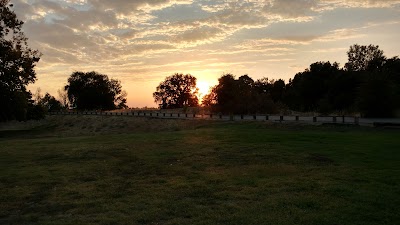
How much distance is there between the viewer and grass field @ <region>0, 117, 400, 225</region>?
7.72m

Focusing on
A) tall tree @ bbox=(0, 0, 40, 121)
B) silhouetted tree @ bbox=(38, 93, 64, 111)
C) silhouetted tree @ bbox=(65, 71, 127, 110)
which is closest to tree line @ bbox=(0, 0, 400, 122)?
tall tree @ bbox=(0, 0, 40, 121)

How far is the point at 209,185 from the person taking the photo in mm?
10438

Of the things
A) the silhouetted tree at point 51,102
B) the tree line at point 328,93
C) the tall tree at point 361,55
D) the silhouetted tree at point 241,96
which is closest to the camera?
the tree line at point 328,93

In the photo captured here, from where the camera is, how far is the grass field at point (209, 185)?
7.72m

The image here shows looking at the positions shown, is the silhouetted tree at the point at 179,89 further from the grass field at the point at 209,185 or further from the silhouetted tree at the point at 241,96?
the grass field at the point at 209,185

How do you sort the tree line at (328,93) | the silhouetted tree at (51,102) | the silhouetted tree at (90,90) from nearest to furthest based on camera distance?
the tree line at (328,93)
the silhouetted tree at (90,90)
the silhouetted tree at (51,102)

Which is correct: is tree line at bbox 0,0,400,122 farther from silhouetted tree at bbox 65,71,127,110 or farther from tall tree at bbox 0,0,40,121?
silhouetted tree at bbox 65,71,127,110

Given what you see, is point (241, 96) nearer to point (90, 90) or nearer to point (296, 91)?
point (296, 91)

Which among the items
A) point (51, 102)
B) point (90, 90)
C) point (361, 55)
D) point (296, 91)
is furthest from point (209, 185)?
point (51, 102)

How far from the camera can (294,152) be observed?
16172mm

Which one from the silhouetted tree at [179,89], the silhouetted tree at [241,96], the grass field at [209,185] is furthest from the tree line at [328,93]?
the silhouetted tree at [179,89]

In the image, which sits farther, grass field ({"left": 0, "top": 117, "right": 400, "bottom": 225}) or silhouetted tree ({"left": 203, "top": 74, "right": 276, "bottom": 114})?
silhouetted tree ({"left": 203, "top": 74, "right": 276, "bottom": 114})

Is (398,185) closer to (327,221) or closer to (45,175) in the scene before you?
(327,221)

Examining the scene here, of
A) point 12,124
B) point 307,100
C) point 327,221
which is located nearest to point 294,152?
point 327,221
